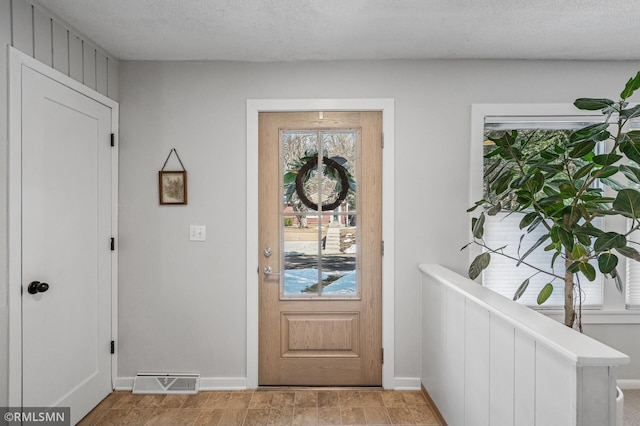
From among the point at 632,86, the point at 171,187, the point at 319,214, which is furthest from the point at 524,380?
the point at 171,187

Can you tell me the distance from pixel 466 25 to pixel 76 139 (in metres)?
2.43

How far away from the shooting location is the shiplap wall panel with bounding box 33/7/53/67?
204 centimetres

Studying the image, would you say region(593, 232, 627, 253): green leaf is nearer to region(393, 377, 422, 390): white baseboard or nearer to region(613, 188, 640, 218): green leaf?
region(613, 188, 640, 218): green leaf

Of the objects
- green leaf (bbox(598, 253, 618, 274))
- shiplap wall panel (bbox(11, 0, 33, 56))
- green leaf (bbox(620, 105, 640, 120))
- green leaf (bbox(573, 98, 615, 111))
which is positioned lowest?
green leaf (bbox(598, 253, 618, 274))

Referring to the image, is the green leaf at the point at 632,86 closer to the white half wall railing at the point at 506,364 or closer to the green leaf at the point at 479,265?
the green leaf at the point at 479,265

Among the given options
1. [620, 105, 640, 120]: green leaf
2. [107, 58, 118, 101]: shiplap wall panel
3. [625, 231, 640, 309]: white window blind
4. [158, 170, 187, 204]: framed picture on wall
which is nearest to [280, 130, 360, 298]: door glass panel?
[158, 170, 187, 204]: framed picture on wall

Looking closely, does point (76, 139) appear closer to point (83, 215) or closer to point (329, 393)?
point (83, 215)

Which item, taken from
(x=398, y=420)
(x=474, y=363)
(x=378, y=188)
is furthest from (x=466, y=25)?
(x=398, y=420)

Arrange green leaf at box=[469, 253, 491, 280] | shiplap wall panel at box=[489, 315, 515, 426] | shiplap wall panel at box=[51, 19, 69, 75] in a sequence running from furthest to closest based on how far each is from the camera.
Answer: green leaf at box=[469, 253, 491, 280]
shiplap wall panel at box=[51, 19, 69, 75]
shiplap wall panel at box=[489, 315, 515, 426]

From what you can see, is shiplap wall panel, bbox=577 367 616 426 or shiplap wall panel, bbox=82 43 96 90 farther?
shiplap wall panel, bbox=82 43 96 90

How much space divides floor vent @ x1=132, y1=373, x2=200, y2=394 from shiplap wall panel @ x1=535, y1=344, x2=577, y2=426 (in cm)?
226

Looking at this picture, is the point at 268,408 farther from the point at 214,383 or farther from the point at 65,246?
the point at 65,246

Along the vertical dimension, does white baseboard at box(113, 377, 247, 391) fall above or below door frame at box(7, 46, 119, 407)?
below

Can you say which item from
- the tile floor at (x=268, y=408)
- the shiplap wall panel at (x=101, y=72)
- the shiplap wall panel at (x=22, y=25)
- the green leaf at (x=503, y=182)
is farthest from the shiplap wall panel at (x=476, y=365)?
the shiplap wall panel at (x=101, y=72)
